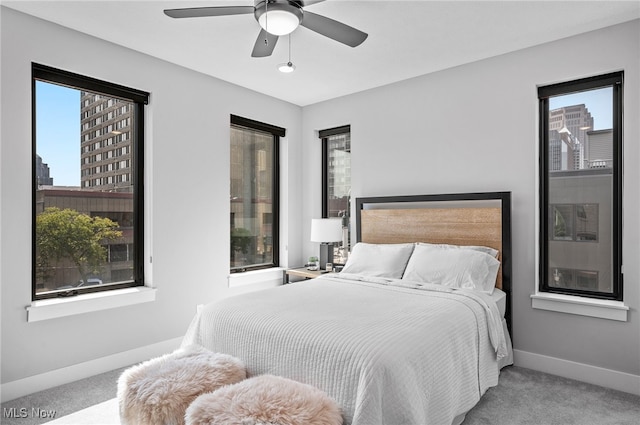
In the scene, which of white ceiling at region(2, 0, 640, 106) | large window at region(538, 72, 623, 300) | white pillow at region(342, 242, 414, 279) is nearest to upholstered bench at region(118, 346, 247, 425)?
white pillow at region(342, 242, 414, 279)

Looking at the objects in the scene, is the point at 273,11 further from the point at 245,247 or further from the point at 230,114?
the point at 245,247

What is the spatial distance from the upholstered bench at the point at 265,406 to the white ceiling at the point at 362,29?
2.30 meters

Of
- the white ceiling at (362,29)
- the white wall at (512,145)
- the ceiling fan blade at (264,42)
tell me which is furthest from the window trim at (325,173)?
the ceiling fan blade at (264,42)

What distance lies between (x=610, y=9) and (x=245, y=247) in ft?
12.3

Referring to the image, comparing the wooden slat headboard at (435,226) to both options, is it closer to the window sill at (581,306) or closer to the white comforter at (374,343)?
the window sill at (581,306)

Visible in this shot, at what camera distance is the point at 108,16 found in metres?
2.74

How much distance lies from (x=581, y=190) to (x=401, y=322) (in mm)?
2060

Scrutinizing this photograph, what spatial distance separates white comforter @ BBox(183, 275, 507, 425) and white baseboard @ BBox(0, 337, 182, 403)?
106 centimetres

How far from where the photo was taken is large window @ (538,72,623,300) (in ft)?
9.72

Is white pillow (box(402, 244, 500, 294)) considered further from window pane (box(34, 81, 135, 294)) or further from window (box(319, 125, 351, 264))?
window pane (box(34, 81, 135, 294))

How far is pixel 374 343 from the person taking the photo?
1845 millimetres

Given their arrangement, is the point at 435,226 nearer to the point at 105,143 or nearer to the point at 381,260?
the point at 381,260

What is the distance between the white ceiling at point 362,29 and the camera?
8.54ft

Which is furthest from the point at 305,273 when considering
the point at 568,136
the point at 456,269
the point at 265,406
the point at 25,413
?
the point at 568,136
